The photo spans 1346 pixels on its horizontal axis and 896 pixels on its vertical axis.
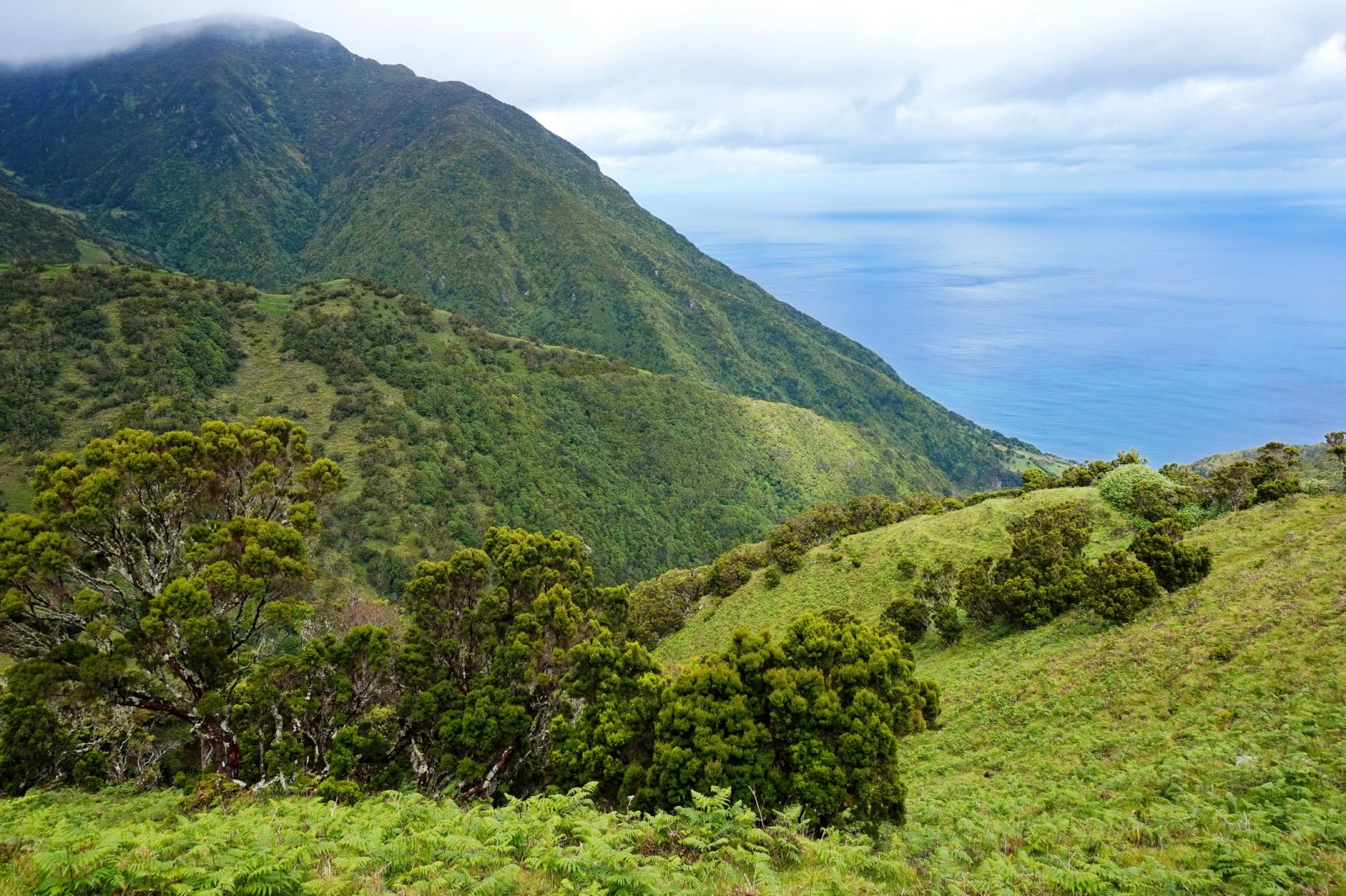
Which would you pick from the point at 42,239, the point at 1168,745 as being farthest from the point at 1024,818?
the point at 42,239

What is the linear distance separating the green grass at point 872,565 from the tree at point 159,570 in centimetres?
2586

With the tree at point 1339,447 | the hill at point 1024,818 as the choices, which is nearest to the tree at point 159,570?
the hill at point 1024,818

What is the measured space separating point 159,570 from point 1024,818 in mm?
23665

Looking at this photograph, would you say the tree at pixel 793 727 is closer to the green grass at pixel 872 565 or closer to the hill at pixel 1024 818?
the hill at pixel 1024 818

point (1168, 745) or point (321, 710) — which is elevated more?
point (1168, 745)

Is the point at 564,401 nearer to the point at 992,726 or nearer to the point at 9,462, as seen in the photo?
the point at 9,462

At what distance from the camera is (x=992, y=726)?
20.8m

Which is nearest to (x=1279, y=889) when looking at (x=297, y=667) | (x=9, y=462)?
(x=297, y=667)

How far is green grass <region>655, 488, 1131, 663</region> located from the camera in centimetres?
3794

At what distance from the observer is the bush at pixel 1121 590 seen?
24.4 m

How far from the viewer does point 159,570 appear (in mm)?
17719

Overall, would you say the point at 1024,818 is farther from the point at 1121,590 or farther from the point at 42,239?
the point at 42,239

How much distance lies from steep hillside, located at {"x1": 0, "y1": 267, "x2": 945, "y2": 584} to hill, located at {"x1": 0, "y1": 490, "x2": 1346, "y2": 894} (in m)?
57.7

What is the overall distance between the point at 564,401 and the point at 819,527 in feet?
227
